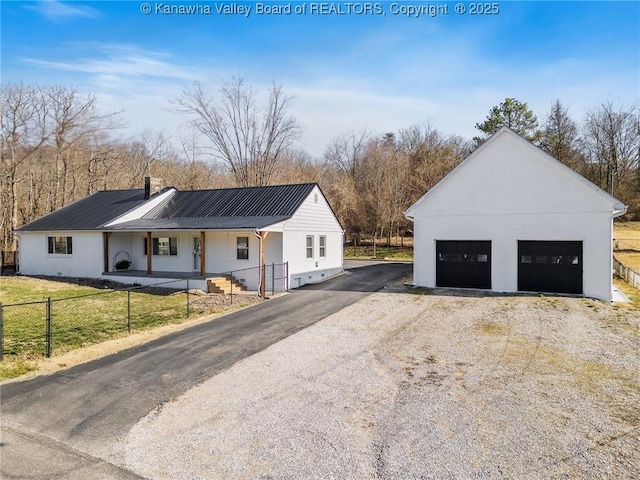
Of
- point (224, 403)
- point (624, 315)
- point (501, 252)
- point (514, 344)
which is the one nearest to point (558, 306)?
point (624, 315)

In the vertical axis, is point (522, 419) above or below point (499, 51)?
below

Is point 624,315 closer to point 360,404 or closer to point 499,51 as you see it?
point 499,51

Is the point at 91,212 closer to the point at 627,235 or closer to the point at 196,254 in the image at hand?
the point at 196,254

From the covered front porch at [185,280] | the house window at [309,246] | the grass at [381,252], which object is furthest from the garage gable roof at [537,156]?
the grass at [381,252]

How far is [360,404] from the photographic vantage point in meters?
6.31

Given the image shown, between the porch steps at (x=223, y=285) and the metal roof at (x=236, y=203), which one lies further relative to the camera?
the metal roof at (x=236, y=203)

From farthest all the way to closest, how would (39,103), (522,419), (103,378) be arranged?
1. (39,103)
2. (103,378)
3. (522,419)

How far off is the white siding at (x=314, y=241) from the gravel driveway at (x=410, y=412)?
8.48 metres

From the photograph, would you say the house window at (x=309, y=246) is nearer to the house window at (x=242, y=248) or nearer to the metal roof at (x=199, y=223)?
the metal roof at (x=199, y=223)

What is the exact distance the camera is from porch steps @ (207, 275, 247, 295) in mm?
17188

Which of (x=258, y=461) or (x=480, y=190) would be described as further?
(x=480, y=190)

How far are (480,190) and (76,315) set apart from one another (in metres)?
15.6

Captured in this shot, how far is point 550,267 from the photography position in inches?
623

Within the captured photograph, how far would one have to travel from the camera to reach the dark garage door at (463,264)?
17016 millimetres
